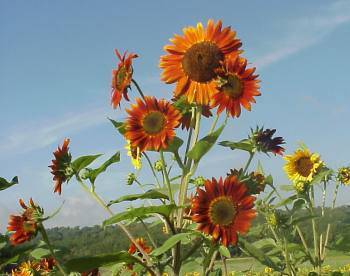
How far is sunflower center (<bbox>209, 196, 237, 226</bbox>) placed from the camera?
2309mm

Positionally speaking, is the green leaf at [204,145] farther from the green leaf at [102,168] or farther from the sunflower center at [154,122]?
the green leaf at [102,168]

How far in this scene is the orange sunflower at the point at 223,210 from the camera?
228 cm

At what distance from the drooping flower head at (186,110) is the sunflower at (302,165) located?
229cm

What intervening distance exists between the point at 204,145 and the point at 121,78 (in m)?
0.61

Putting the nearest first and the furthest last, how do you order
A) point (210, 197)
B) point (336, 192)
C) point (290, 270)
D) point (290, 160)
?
point (210, 197)
point (290, 270)
point (290, 160)
point (336, 192)

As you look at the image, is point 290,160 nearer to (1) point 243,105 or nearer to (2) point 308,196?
(2) point 308,196

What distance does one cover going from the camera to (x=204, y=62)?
8.19ft

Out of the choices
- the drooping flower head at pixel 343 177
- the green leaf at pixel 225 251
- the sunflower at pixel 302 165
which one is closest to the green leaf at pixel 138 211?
the green leaf at pixel 225 251

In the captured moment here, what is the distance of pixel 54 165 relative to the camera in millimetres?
2684

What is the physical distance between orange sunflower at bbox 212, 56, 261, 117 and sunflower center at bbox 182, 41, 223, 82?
0.17 ft

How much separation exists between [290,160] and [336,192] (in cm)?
71

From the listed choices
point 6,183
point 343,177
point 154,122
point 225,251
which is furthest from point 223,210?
point 343,177

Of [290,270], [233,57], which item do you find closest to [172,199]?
[233,57]

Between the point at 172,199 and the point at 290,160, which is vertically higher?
the point at 290,160
